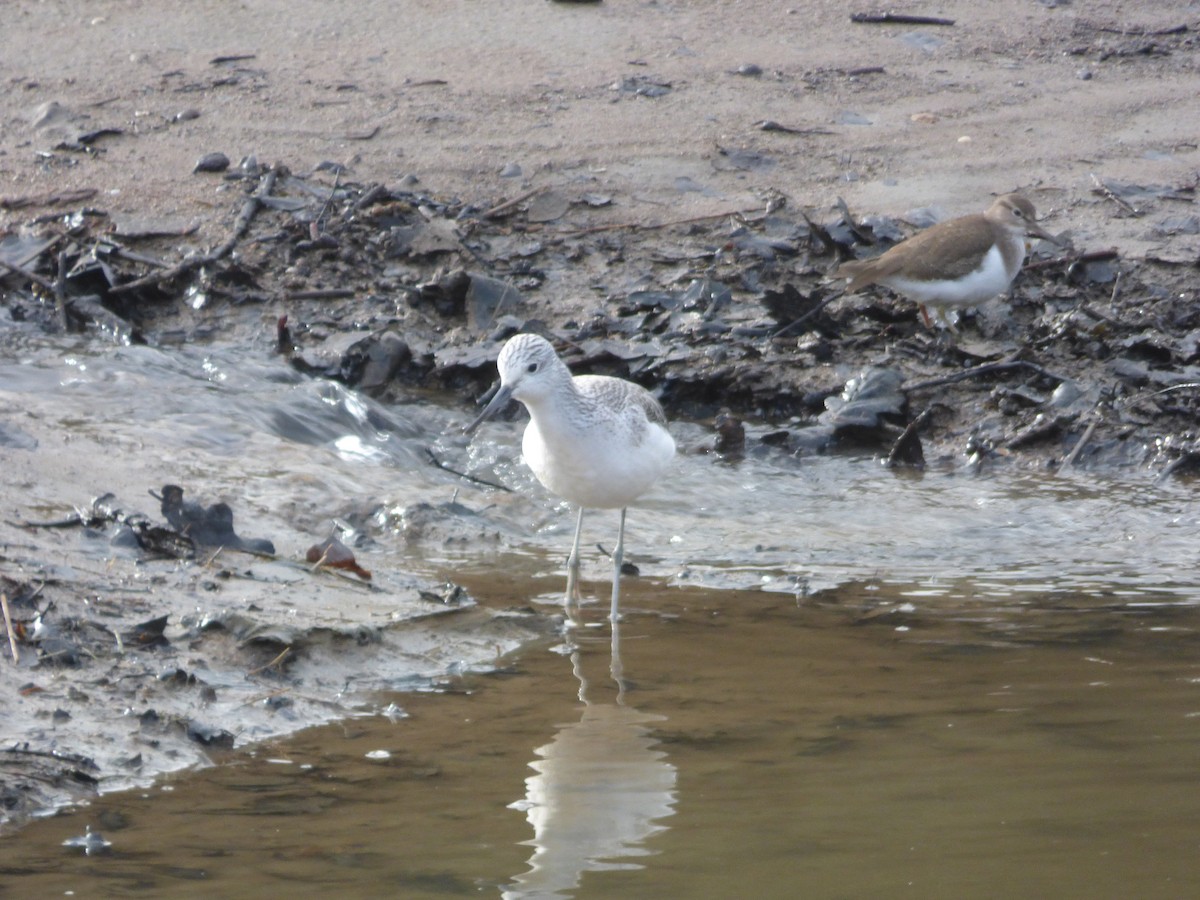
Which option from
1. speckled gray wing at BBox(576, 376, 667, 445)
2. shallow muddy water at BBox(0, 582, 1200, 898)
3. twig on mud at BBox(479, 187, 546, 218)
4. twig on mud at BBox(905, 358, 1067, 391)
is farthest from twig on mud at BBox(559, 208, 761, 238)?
shallow muddy water at BBox(0, 582, 1200, 898)

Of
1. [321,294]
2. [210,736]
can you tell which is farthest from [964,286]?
[210,736]

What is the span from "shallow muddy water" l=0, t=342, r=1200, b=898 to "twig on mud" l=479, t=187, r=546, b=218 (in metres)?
2.00

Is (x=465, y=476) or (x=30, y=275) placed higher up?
(x=30, y=275)

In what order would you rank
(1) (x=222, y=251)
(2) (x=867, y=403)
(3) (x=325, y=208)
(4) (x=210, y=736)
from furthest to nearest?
(3) (x=325, y=208)
(1) (x=222, y=251)
(2) (x=867, y=403)
(4) (x=210, y=736)

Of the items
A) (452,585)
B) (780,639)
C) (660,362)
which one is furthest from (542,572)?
(660,362)

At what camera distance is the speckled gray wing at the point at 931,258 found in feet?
28.4

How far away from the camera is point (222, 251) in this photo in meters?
9.54

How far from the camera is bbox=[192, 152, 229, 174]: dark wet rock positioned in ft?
34.3

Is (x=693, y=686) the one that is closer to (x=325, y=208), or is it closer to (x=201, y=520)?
(x=201, y=520)

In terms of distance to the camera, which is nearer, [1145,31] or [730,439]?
[730,439]

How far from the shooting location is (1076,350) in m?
8.78

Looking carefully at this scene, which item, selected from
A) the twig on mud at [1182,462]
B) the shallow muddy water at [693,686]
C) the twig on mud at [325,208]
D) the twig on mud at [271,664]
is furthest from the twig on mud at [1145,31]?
the twig on mud at [271,664]

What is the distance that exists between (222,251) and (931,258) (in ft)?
14.1

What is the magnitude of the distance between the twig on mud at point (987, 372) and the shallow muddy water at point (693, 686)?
0.69m
